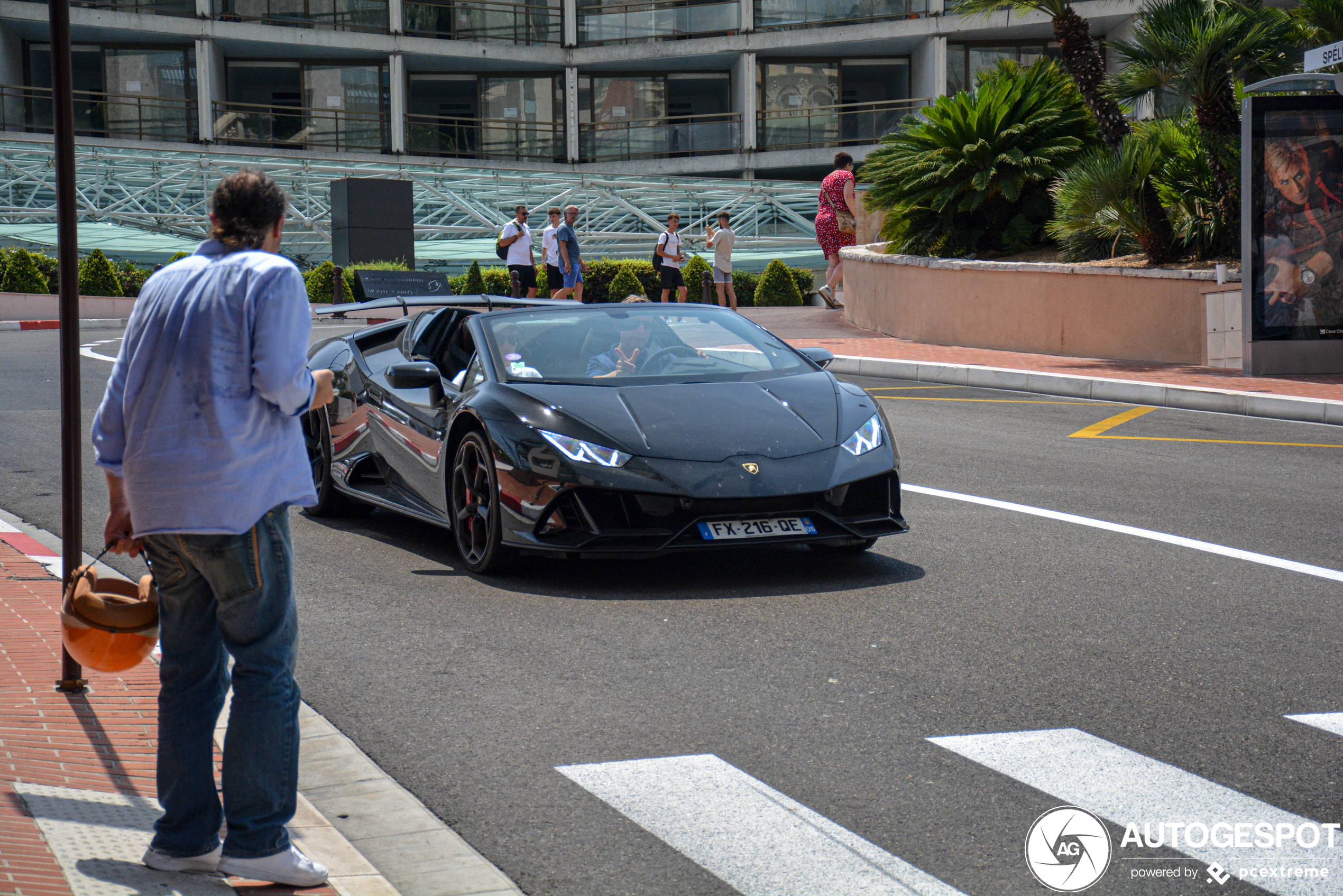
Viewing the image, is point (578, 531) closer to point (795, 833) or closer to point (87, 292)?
point (795, 833)

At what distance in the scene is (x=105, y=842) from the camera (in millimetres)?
3430

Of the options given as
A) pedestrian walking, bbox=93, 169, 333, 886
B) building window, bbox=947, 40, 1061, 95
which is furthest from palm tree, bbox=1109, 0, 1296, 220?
building window, bbox=947, 40, 1061, 95

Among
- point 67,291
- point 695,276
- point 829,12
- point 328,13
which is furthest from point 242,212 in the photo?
point 328,13

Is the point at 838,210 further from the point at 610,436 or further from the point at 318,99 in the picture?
the point at 318,99

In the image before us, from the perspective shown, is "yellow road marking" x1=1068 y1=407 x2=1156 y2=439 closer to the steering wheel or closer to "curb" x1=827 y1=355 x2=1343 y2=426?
"curb" x1=827 y1=355 x2=1343 y2=426

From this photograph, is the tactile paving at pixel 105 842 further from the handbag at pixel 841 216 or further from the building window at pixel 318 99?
the building window at pixel 318 99

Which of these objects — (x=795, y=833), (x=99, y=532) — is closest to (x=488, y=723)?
(x=795, y=833)

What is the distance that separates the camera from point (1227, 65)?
1727 centimetres

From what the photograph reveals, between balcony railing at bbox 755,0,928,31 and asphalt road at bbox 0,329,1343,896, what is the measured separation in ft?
117

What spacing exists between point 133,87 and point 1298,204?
36654mm

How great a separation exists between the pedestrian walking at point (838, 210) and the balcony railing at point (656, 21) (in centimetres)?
1965

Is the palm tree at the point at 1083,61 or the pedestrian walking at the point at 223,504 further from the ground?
the palm tree at the point at 1083,61

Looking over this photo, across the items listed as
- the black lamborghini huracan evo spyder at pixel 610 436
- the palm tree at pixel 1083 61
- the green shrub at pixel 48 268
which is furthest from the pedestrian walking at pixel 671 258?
the black lamborghini huracan evo spyder at pixel 610 436

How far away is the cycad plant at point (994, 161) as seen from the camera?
797 inches
